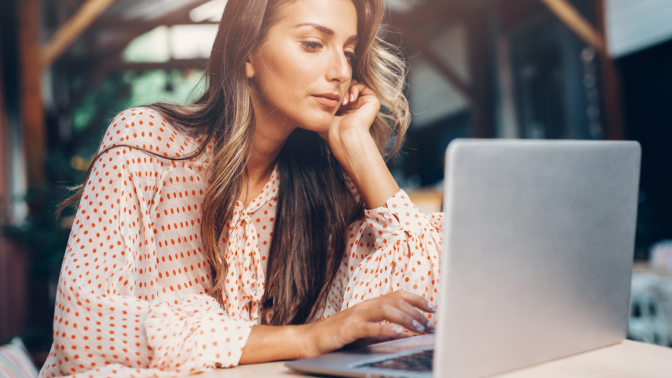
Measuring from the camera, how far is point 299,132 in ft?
4.06

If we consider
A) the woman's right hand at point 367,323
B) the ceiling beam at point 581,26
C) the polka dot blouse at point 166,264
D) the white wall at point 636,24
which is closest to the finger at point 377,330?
the woman's right hand at point 367,323

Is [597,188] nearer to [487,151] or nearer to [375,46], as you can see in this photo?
[487,151]

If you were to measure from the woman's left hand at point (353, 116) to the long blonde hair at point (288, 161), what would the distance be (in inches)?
1.8

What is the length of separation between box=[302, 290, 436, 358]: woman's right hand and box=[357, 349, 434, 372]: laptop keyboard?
0.04m

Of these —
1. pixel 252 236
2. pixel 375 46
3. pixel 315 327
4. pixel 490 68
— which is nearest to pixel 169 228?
pixel 252 236

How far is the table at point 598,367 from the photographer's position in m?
0.54

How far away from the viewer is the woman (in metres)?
0.70

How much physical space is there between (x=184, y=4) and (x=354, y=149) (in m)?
7.86

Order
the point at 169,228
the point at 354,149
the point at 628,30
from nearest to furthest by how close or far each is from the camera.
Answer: the point at 169,228 < the point at 354,149 < the point at 628,30

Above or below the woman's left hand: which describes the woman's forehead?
above

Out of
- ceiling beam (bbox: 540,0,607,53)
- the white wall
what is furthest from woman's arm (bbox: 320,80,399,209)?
ceiling beam (bbox: 540,0,607,53)

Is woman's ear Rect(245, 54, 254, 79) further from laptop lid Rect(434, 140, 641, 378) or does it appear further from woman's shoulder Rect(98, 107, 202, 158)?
laptop lid Rect(434, 140, 641, 378)

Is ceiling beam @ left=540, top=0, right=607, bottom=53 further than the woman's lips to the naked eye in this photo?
Yes

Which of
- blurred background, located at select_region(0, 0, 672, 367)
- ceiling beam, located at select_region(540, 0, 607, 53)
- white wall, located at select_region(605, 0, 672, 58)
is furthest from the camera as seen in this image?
ceiling beam, located at select_region(540, 0, 607, 53)
